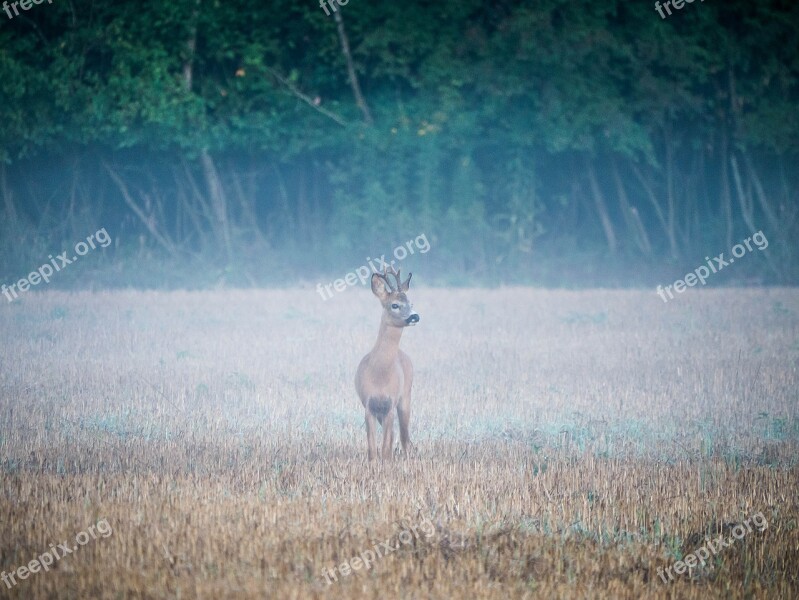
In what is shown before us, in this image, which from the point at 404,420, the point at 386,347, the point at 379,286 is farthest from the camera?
the point at 379,286

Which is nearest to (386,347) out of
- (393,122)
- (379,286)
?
(379,286)

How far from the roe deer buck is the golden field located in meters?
0.31

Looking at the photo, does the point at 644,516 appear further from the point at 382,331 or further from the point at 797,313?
the point at 797,313

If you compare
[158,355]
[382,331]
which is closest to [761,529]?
[382,331]

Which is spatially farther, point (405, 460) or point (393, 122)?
point (393, 122)

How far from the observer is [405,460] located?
10148mm

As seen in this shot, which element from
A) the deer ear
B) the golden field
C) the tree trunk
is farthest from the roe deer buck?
the tree trunk

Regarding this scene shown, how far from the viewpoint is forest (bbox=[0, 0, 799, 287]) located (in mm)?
32281

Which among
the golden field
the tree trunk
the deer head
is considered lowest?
the golden field

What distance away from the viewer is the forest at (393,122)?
32.3 m

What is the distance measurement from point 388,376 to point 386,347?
11.5 inches

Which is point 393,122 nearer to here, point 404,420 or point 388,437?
point 404,420

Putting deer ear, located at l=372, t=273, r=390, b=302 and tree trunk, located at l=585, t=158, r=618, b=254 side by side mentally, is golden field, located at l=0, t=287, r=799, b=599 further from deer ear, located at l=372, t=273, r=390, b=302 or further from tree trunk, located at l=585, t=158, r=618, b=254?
tree trunk, located at l=585, t=158, r=618, b=254

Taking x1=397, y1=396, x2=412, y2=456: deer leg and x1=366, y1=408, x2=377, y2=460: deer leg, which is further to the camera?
x1=397, y1=396, x2=412, y2=456: deer leg
